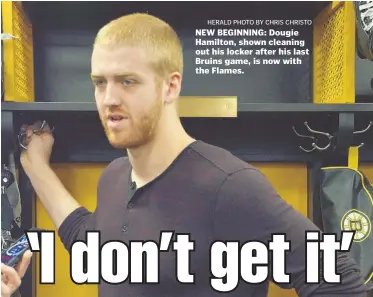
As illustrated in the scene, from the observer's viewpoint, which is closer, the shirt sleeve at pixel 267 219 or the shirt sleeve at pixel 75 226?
the shirt sleeve at pixel 267 219

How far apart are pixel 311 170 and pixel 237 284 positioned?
1.18 ft

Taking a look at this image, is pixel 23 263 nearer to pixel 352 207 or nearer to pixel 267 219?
pixel 267 219

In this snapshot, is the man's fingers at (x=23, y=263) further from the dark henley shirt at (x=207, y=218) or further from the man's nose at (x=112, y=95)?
the man's nose at (x=112, y=95)

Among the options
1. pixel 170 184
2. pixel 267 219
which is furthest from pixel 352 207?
pixel 170 184

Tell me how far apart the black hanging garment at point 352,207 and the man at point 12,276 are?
664 mm

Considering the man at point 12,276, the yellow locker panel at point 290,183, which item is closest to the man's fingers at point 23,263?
the man at point 12,276

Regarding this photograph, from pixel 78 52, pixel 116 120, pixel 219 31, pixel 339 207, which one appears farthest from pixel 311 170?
pixel 78 52

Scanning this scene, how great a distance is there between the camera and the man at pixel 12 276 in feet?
3.56

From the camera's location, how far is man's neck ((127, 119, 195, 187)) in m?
1.03

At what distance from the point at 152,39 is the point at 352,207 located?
570mm

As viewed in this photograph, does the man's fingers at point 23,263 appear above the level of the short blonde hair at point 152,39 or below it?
below

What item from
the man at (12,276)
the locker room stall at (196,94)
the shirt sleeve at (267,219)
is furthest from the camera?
the locker room stall at (196,94)

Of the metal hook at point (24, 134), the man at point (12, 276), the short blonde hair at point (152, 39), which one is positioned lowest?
the man at point (12, 276)

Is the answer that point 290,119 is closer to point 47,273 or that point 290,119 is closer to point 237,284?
point 237,284
